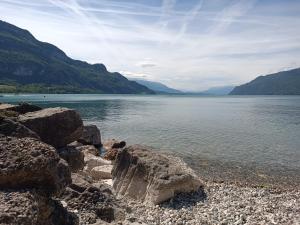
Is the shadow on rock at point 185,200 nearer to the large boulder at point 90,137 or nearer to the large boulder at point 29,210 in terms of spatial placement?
the large boulder at point 29,210

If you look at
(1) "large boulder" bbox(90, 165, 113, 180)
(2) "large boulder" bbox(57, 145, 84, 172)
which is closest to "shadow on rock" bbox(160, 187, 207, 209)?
(1) "large boulder" bbox(90, 165, 113, 180)

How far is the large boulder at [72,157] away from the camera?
84.8 ft

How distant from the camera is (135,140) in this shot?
55.5 m

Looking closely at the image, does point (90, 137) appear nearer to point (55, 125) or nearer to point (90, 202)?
point (55, 125)

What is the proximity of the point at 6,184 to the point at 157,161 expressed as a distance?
515 inches

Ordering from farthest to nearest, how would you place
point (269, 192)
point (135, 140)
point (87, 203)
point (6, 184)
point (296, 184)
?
point (135, 140)
point (296, 184)
point (269, 192)
point (87, 203)
point (6, 184)

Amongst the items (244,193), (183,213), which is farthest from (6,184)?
(244,193)

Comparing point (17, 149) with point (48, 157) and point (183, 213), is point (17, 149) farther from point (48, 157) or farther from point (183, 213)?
point (183, 213)

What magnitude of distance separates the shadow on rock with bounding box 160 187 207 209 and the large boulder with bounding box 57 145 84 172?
9339mm

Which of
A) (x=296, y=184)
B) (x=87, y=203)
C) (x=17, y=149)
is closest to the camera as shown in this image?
(x=17, y=149)

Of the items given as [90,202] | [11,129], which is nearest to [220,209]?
[90,202]

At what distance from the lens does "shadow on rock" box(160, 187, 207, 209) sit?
65.0ft

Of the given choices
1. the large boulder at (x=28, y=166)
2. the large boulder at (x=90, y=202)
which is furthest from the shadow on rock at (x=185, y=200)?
the large boulder at (x=28, y=166)

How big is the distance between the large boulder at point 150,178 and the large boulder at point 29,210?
9.11m
